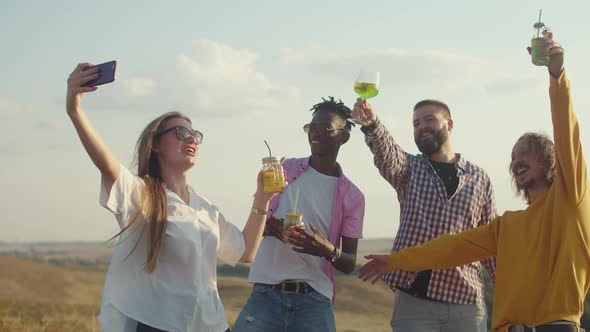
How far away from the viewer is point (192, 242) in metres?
5.09

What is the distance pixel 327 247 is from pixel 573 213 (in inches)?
70.9

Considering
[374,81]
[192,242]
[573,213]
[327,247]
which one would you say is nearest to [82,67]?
[192,242]

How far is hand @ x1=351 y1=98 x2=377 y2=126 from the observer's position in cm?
644

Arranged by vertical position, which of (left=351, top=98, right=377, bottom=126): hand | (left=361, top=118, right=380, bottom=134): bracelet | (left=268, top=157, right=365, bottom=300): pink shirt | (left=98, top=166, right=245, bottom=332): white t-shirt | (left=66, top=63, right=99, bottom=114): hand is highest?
(left=351, top=98, right=377, bottom=126): hand

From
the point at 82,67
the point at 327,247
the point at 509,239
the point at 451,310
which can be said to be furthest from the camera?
the point at 451,310

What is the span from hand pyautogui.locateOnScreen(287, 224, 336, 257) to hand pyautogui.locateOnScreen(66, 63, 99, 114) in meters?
2.05

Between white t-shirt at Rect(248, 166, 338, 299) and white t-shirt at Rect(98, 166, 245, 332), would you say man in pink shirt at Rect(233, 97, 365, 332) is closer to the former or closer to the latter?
white t-shirt at Rect(248, 166, 338, 299)


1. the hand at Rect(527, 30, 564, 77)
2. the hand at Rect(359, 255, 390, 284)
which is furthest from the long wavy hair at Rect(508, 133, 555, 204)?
the hand at Rect(359, 255, 390, 284)

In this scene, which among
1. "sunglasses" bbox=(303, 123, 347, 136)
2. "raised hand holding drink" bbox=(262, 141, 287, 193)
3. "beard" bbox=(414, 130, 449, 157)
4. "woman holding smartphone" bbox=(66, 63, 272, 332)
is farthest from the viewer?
"beard" bbox=(414, 130, 449, 157)

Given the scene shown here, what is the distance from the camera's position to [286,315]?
6.14 m

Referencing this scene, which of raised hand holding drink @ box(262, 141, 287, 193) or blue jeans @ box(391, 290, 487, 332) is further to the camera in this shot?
blue jeans @ box(391, 290, 487, 332)

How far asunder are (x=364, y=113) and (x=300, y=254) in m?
1.24

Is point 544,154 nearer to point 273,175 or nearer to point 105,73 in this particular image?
point 273,175

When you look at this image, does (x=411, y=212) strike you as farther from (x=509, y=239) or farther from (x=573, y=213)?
(x=573, y=213)
